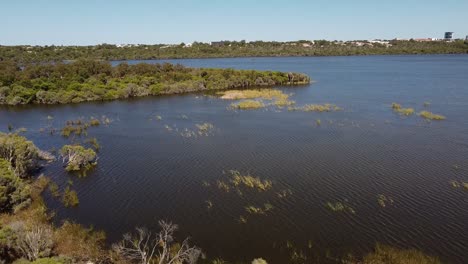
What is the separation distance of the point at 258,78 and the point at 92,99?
133 feet

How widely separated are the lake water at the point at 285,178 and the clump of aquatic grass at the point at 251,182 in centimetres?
67

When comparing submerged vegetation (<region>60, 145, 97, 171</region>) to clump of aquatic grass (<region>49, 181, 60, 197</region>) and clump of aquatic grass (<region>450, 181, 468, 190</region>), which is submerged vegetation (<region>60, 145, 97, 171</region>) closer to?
clump of aquatic grass (<region>49, 181, 60, 197</region>)

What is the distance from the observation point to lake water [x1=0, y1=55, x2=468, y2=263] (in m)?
21.2

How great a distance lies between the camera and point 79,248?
2000 cm

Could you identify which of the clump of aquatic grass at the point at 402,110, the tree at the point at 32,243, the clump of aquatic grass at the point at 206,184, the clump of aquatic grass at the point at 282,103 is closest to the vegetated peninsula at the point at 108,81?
the clump of aquatic grass at the point at 282,103

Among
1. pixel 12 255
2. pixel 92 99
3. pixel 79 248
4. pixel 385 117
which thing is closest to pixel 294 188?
pixel 79 248

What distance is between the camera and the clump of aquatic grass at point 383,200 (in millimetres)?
→ 24819

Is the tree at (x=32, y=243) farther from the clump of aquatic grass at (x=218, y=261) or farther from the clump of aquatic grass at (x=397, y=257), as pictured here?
the clump of aquatic grass at (x=397, y=257)

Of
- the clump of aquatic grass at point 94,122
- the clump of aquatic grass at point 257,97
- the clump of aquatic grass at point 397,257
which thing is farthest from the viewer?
the clump of aquatic grass at point 257,97

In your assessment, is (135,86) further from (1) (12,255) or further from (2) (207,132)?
(1) (12,255)

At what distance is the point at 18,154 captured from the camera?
30609 mm

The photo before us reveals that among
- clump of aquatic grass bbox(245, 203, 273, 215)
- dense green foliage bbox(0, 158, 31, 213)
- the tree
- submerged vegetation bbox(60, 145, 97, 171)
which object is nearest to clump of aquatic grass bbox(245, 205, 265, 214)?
clump of aquatic grass bbox(245, 203, 273, 215)

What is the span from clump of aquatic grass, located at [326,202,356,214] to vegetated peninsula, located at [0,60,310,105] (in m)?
61.1

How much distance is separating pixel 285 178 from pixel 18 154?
22731 millimetres
